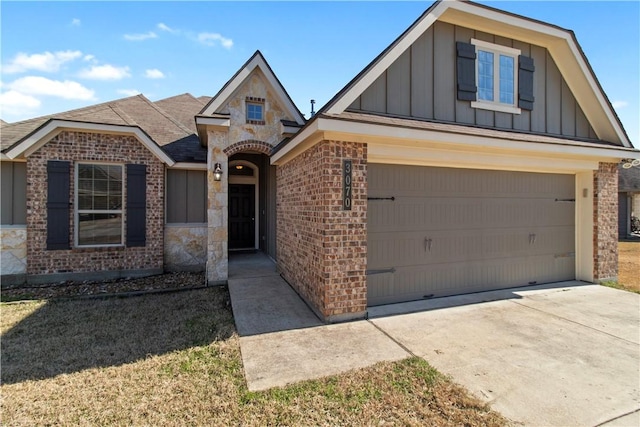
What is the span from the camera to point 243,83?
728 centimetres

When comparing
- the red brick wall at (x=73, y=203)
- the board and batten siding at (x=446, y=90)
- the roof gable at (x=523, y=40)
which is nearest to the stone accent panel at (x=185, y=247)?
the red brick wall at (x=73, y=203)

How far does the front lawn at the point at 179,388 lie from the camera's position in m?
2.61

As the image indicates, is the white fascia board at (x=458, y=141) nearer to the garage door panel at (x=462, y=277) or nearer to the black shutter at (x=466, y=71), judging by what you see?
the black shutter at (x=466, y=71)

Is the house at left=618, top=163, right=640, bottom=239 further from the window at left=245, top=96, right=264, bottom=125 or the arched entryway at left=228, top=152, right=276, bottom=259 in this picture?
the window at left=245, top=96, right=264, bottom=125

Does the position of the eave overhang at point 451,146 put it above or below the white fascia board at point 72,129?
below

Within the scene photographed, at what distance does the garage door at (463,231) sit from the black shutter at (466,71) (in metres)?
1.54

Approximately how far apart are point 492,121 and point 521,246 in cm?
281

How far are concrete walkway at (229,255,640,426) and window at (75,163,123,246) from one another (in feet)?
14.6

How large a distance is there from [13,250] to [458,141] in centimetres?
1029

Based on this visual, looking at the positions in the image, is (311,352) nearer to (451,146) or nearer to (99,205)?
(451,146)

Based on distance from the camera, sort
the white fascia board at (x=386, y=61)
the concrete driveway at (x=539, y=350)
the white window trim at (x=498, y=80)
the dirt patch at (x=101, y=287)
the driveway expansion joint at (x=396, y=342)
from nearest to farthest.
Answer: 1. the concrete driveway at (x=539, y=350)
2. the driveway expansion joint at (x=396, y=342)
3. the white fascia board at (x=386, y=61)
4. the white window trim at (x=498, y=80)
5. the dirt patch at (x=101, y=287)

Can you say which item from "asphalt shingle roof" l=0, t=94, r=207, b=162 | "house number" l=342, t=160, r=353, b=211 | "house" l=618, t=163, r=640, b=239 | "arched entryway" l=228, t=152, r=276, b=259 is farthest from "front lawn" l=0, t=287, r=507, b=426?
"house" l=618, t=163, r=640, b=239

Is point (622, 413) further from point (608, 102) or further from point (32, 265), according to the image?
point (32, 265)

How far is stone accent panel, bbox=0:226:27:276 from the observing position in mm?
7137
